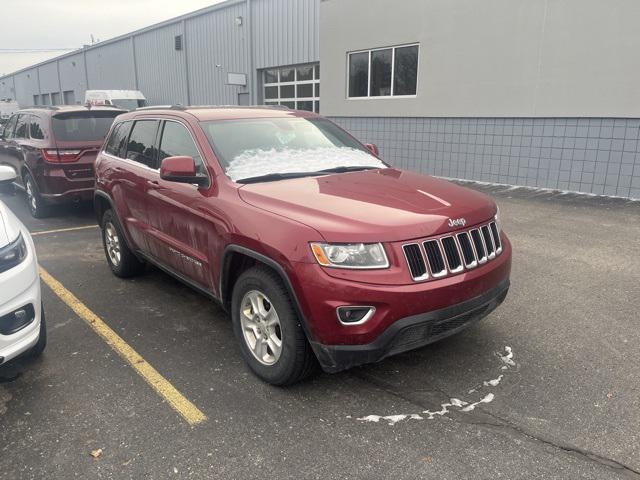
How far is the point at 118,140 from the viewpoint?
520cm

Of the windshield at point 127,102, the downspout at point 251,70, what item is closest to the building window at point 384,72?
the downspout at point 251,70

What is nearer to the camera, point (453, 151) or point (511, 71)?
point (511, 71)

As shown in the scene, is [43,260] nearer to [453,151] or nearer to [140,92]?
[453,151]

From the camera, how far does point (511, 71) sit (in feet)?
32.8

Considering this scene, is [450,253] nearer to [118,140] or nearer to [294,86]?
[118,140]

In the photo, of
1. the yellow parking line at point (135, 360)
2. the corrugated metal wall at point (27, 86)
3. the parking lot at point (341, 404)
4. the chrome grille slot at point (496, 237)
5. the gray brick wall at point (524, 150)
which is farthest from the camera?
the corrugated metal wall at point (27, 86)

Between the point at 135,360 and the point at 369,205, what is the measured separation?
2.02m

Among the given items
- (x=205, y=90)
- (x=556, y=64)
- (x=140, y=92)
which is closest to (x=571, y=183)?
(x=556, y=64)

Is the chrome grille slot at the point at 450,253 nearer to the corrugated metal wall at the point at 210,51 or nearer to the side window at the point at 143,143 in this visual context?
the side window at the point at 143,143

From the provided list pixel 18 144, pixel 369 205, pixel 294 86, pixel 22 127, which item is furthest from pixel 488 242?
pixel 294 86

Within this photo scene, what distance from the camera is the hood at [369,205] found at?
2.80 meters

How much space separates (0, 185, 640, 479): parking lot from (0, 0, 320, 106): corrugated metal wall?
43.6 feet

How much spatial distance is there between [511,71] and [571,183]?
8.30 feet

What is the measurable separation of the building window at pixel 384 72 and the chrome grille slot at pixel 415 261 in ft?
32.6
